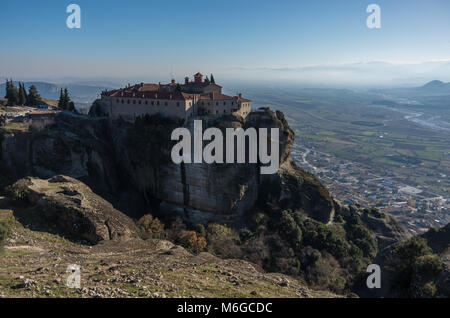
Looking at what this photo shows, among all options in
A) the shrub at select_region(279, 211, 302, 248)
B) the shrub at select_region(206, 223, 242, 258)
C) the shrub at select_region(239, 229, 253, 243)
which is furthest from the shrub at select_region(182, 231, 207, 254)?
the shrub at select_region(279, 211, 302, 248)

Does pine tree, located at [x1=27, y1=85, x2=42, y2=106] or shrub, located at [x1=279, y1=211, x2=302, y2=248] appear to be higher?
pine tree, located at [x1=27, y1=85, x2=42, y2=106]

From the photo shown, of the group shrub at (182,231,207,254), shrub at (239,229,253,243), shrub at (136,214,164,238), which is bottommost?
shrub at (239,229,253,243)

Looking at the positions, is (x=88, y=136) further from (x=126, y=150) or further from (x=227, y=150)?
(x=227, y=150)

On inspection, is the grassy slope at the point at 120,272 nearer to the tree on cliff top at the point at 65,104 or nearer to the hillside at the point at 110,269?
the hillside at the point at 110,269

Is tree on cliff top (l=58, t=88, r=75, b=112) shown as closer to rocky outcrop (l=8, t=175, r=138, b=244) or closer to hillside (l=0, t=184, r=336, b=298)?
rocky outcrop (l=8, t=175, r=138, b=244)

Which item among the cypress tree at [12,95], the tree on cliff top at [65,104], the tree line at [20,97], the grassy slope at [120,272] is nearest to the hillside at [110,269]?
the grassy slope at [120,272]
